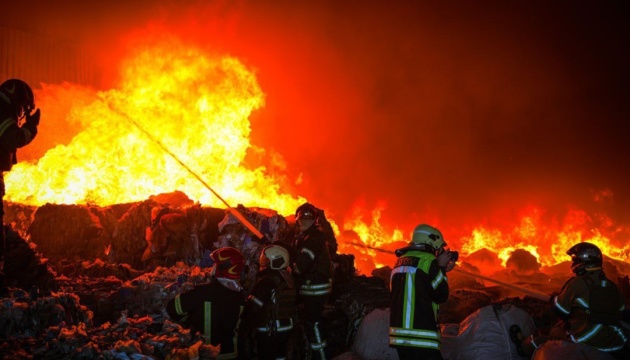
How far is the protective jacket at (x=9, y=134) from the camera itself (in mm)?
4820

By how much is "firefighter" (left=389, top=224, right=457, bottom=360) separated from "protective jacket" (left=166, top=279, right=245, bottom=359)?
1.72m

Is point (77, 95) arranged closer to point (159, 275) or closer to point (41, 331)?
point (159, 275)

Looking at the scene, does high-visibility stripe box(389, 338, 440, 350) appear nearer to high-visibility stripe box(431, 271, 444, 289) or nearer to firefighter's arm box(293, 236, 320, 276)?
high-visibility stripe box(431, 271, 444, 289)

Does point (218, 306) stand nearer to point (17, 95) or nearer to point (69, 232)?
point (17, 95)

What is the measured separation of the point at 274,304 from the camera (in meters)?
5.80

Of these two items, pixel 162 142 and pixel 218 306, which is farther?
pixel 162 142

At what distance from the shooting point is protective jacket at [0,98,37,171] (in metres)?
4.82

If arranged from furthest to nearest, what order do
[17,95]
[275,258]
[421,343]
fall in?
[275,258], [17,95], [421,343]

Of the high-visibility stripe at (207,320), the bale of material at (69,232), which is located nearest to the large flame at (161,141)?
the bale of material at (69,232)

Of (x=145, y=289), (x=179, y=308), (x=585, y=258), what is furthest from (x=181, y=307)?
(x=585, y=258)

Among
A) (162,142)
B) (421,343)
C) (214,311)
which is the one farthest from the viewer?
(162,142)

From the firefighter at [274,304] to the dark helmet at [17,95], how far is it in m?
3.35

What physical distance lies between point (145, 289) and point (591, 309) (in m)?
5.86

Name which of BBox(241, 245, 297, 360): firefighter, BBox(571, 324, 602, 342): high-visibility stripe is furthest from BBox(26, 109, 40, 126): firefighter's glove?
BBox(571, 324, 602, 342): high-visibility stripe
